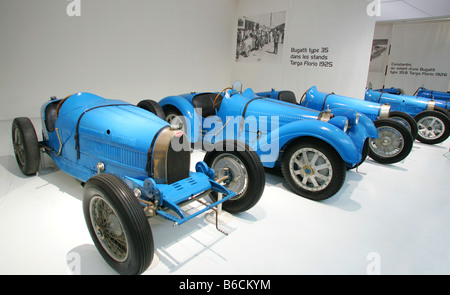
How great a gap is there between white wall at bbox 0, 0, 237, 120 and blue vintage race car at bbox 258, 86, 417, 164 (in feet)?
13.6

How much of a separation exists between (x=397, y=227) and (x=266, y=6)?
778cm

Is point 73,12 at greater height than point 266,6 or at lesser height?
lesser

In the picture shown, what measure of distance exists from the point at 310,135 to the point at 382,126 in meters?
2.40

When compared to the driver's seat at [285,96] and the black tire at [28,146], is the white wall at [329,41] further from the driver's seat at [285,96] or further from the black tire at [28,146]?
the black tire at [28,146]

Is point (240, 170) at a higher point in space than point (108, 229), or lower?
higher

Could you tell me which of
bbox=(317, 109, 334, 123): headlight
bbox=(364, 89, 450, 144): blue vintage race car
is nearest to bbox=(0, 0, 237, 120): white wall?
bbox=(364, 89, 450, 144): blue vintage race car

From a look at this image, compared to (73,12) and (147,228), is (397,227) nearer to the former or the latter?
(147,228)

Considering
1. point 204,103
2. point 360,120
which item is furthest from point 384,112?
point 204,103

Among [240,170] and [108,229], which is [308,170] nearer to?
[240,170]

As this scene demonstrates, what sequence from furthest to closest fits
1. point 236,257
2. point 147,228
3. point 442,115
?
point 442,115 < point 236,257 < point 147,228

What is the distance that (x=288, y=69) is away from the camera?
327 inches

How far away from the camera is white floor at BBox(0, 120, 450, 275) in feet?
7.15

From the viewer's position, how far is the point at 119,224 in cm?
198
